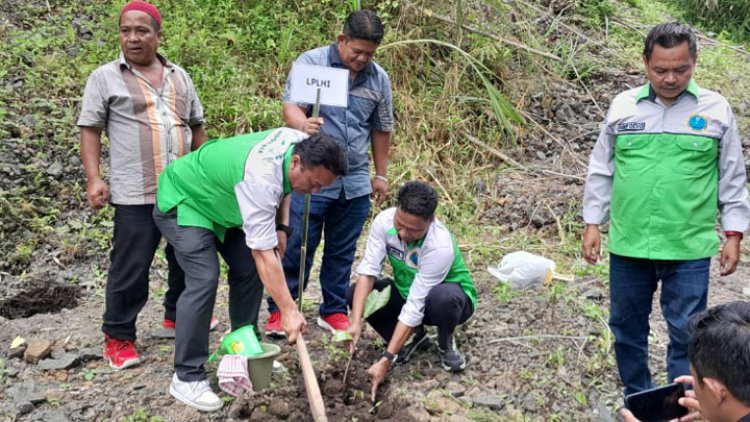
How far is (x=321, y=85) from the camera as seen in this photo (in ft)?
11.0

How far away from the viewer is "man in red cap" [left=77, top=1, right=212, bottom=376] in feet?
10.1

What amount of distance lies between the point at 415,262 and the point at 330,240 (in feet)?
1.99

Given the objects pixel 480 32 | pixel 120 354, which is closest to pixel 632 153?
pixel 120 354

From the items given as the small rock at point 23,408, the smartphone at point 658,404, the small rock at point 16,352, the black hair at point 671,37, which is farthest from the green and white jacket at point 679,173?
the small rock at point 16,352

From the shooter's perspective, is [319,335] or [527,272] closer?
[319,335]

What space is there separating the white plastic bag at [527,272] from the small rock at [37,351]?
2.58m

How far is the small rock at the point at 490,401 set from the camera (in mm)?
3117

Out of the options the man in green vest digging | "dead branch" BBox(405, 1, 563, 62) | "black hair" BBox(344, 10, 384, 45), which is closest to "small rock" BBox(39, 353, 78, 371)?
the man in green vest digging

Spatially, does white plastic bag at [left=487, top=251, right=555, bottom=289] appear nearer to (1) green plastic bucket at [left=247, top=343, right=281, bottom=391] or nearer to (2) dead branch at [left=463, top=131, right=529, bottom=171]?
(1) green plastic bucket at [left=247, top=343, right=281, bottom=391]

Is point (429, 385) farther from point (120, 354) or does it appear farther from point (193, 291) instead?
point (120, 354)

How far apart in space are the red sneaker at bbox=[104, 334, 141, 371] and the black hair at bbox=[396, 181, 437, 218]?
1.43 m

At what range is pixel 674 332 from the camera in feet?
9.14

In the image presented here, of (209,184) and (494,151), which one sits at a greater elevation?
(209,184)

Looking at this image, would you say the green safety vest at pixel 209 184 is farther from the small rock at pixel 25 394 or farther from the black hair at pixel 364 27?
the small rock at pixel 25 394
